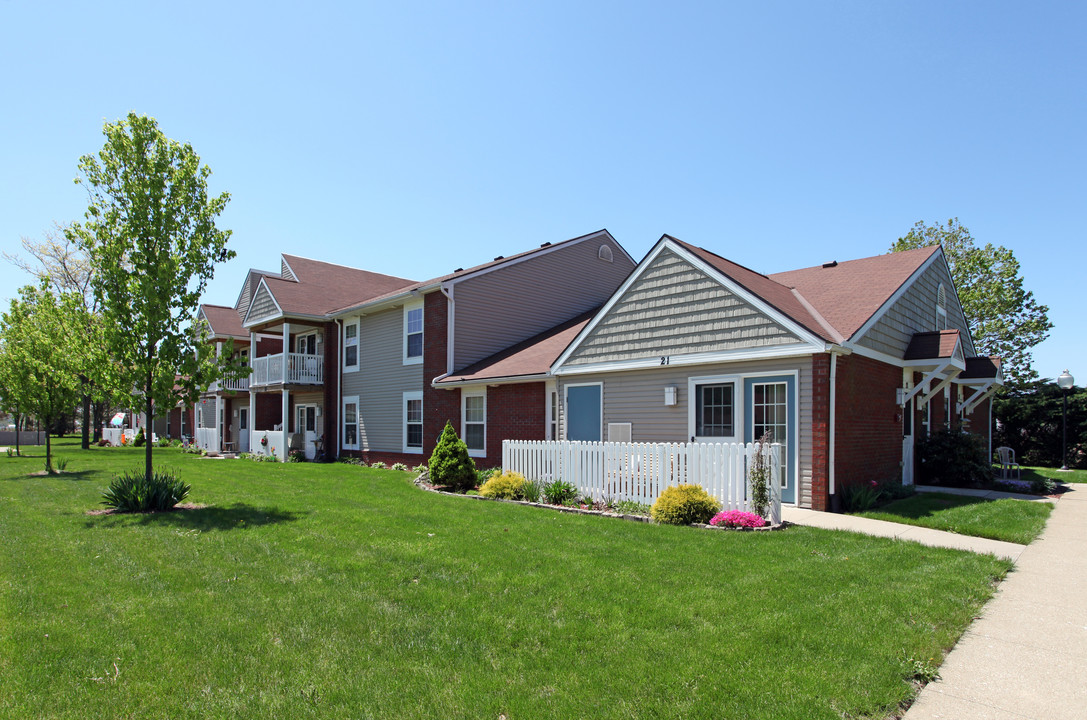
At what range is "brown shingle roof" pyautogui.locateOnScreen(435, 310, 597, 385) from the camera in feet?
56.2

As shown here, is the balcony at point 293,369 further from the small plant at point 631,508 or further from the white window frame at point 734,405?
the small plant at point 631,508

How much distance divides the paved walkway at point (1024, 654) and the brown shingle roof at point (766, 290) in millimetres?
4827

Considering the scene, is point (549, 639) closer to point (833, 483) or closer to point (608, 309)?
point (833, 483)

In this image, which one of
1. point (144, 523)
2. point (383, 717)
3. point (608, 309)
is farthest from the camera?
point (608, 309)

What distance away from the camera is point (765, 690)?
405 centimetres

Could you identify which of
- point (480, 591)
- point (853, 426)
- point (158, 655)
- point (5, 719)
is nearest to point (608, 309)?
point (853, 426)

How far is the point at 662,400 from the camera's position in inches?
539

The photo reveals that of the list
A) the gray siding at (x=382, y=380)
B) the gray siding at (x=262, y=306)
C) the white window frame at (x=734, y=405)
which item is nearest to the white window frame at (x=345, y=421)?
the gray siding at (x=382, y=380)

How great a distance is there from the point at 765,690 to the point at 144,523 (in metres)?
9.39

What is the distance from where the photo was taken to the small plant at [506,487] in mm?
12914

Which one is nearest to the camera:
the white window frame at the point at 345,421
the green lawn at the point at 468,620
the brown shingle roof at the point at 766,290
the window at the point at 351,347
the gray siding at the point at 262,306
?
the green lawn at the point at 468,620

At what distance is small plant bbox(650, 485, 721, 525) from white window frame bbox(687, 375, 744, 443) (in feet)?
8.82

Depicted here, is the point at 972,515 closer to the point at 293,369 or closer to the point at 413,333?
the point at 413,333

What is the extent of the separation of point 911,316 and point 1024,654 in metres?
11.3
